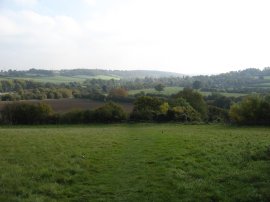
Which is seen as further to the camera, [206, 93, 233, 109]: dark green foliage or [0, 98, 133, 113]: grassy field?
[206, 93, 233, 109]: dark green foliage

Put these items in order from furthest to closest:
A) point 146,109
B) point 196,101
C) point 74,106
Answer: point 74,106 < point 196,101 < point 146,109

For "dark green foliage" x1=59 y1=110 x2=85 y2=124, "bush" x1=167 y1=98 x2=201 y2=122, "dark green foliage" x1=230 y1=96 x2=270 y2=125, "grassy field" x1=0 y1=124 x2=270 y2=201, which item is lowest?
"dark green foliage" x1=59 y1=110 x2=85 y2=124

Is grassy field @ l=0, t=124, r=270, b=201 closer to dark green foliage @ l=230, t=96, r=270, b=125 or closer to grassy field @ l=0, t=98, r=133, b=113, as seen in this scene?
dark green foliage @ l=230, t=96, r=270, b=125

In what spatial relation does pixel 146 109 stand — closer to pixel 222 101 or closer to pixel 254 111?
pixel 254 111

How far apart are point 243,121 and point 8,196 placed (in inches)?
2288

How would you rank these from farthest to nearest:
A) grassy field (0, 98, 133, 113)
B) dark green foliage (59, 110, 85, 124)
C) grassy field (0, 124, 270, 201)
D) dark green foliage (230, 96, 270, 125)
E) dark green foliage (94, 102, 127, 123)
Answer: grassy field (0, 98, 133, 113) → dark green foliage (59, 110, 85, 124) → dark green foliage (94, 102, 127, 123) → dark green foliage (230, 96, 270, 125) → grassy field (0, 124, 270, 201)

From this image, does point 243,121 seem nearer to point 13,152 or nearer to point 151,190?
point 13,152

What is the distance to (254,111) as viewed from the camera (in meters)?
64.2

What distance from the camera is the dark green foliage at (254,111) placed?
63.4 metres

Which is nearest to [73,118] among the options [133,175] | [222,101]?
[222,101]

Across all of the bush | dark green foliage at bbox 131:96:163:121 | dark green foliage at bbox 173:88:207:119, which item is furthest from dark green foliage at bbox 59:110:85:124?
dark green foliage at bbox 173:88:207:119

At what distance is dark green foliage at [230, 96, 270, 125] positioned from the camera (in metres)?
63.4

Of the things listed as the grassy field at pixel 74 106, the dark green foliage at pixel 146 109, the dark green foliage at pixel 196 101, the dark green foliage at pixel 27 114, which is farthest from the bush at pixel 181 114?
the dark green foliage at pixel 27 114

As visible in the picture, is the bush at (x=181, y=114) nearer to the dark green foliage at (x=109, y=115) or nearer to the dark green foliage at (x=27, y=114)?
the dark green foliage at (x=109, y=115)
